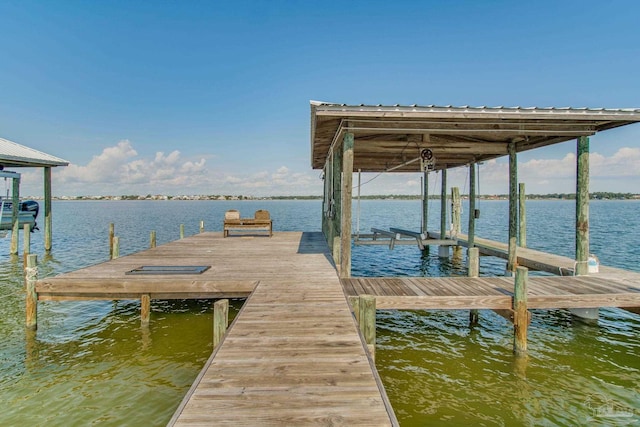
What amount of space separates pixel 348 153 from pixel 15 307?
10271 mm

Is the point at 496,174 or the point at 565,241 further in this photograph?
the point at 565,241

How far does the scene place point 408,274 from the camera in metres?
14.8

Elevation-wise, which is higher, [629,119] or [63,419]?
[629,119]

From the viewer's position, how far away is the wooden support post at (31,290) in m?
7.16

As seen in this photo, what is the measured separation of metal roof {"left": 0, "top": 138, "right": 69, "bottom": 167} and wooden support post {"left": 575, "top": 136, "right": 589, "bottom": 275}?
20.6 meters

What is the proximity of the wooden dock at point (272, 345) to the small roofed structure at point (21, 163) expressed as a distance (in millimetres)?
11312

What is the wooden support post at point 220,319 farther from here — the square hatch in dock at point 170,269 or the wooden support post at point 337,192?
the wooden support post at point 337,192

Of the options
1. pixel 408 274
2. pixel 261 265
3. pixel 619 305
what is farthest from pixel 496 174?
pixel 261 265

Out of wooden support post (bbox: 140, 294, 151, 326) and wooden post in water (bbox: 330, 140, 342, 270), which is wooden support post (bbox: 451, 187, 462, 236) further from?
wooden support post (bbox: 140, 294, 151, 326)

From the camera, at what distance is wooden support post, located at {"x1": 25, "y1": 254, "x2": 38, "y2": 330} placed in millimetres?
7160

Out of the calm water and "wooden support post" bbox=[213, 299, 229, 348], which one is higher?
"wooden support post" bbox=[213, 299, 229, 348]

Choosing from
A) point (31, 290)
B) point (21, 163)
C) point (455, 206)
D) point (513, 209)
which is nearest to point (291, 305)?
point (31, 290)

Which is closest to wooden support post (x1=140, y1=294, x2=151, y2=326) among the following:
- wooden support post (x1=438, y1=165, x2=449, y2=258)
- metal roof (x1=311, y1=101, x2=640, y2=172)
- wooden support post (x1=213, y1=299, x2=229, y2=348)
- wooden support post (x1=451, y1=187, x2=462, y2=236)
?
wooden support post (x1=213, y1=299, x2=229, y2=348)

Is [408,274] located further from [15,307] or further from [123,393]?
[15,307]
